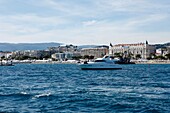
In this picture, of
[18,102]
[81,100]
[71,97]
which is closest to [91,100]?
[81,100]

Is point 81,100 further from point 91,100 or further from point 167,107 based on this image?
point 167,107

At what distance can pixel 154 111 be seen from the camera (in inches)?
1070

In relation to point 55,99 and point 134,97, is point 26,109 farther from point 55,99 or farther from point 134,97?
point 134,97

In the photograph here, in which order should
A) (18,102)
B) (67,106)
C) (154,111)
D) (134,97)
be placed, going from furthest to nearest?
(134,97) < (18,102) < (67,106) < (154,111)

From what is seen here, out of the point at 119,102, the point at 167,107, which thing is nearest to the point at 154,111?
the point at 167,107

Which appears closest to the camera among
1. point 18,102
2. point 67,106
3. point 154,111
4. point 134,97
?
point 154,111

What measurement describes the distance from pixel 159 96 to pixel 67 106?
379 inches

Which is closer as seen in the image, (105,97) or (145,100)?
(145,100)

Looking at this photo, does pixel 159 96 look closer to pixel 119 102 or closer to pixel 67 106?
pixel 119 102

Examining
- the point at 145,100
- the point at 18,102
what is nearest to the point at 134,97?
the point at 145,100

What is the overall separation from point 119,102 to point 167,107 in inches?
169

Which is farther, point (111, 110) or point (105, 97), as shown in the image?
point (105, 97)

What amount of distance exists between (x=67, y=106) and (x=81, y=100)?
3139 mm

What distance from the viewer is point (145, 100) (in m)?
32.1
